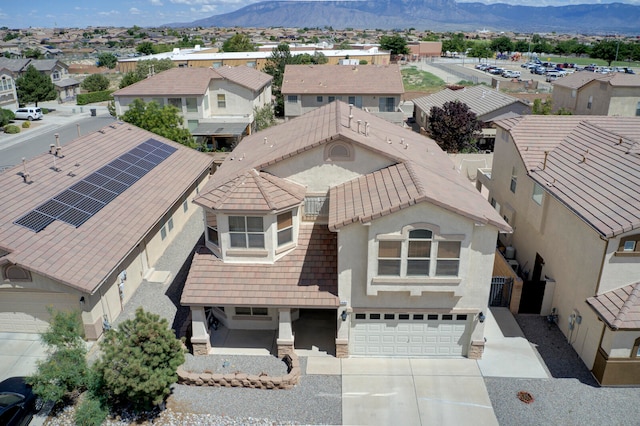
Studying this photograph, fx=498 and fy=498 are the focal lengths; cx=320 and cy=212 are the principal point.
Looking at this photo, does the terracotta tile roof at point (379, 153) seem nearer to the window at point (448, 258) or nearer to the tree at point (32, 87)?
the window at point (448, 258)

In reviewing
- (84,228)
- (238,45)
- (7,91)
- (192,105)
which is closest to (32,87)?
(7,91)

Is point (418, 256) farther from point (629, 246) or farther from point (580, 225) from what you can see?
point (629, 246)

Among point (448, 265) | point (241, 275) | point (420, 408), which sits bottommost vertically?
point (420, 408)

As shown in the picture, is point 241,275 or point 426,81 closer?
point 241,275

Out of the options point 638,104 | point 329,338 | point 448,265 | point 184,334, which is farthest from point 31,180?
point 638,104

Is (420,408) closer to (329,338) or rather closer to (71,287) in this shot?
(329,338)

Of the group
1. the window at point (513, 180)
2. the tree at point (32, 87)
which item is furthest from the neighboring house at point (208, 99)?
the tree at point (32, 87)
